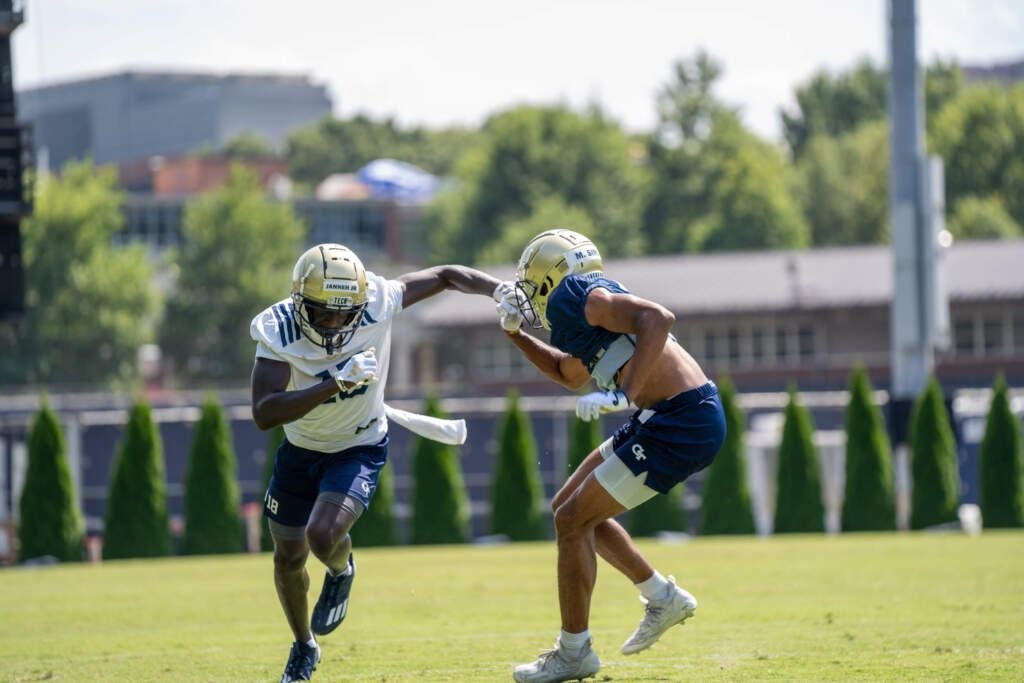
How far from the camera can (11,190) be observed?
816 inches

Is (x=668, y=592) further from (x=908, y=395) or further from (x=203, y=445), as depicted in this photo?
(x=908, y=395)

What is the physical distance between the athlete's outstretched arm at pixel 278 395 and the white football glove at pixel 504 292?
3.93 feet

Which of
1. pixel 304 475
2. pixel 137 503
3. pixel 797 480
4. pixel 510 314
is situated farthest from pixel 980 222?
pixel 304 475

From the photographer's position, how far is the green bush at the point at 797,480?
2869 cm

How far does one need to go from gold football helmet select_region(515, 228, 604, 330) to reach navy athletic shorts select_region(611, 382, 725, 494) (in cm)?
82

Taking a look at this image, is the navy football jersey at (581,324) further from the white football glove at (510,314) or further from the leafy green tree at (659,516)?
the leafy green tree at (659,516)

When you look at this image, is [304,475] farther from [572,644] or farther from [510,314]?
[572,644]

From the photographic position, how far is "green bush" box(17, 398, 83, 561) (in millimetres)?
26750

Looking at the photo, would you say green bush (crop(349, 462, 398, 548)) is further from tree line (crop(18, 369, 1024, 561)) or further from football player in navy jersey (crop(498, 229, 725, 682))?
football player in navy jersey (crop(498, 229, 725, 682))

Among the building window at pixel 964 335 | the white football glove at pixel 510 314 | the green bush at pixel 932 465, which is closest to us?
the white football glove at pixel 510 314

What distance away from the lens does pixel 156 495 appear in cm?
2756

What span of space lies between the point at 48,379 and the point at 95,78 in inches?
2046

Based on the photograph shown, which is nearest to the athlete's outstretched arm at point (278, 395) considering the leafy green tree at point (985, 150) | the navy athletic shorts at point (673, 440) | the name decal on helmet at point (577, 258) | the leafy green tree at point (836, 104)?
the name decal on helmet at point (577, 258)

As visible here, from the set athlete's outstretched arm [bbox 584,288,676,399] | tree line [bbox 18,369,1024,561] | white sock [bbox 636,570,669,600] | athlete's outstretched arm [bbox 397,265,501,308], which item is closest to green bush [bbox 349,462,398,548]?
tree line [bbox 18,369,1024,561]
